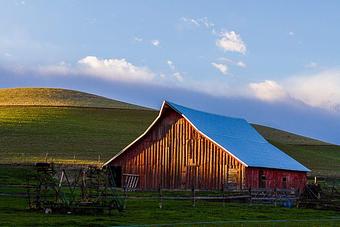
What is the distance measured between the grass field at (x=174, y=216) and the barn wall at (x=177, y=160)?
27.7ft

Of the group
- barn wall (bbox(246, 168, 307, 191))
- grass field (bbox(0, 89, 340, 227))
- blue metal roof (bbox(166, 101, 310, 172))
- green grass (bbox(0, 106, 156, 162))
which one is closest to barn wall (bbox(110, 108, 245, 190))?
blue metal roof (bbox(166, 101, 310, 172))

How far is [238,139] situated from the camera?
190 ft

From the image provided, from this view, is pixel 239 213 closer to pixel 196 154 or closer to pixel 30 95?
pixel 196 154

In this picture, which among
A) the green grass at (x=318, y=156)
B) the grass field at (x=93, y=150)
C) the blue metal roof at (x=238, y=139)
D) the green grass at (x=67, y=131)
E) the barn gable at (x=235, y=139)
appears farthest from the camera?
→ the green grass at (x=318, y=156)

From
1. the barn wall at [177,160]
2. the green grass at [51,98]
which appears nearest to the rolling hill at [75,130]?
the green grass at [51,98]

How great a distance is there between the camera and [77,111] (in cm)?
10044

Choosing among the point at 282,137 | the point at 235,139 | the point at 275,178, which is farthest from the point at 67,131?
the point at 282,137

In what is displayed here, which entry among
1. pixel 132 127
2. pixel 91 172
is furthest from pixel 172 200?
pixel 132 127

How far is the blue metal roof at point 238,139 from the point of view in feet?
176

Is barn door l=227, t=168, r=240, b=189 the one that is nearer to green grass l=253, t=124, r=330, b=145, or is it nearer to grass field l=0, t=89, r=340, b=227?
grass field l=0, t=89, r=340, b=227

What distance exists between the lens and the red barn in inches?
2079

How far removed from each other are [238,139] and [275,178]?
4512 millimetres

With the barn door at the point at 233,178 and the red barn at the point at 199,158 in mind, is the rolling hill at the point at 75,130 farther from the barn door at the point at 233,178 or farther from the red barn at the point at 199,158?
the barn door at the point at 233,178

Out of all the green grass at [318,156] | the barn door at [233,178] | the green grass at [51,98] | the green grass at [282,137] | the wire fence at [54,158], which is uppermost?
the green grass at [51,98]
